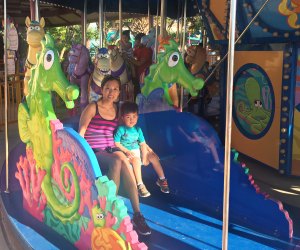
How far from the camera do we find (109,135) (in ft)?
10.8

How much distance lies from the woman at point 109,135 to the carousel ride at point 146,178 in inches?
6.0

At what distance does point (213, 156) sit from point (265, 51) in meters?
1.86

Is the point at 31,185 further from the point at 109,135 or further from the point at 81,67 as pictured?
the point at 81,67

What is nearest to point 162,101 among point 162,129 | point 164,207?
point 162,129

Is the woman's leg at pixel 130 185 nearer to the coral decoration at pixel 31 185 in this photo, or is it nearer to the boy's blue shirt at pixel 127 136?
the boy's blue shirt at pixel 127 136

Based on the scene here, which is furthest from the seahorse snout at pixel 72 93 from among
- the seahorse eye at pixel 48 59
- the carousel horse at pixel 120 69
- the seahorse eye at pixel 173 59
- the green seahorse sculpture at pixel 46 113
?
the carousel horse at pixel 120 69

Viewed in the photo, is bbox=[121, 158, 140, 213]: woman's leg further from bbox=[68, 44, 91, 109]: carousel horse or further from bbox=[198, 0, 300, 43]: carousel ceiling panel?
bbox=[68, 44, 91, 109]: carousel horse

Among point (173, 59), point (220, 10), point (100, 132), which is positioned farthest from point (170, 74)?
point (220, 10)

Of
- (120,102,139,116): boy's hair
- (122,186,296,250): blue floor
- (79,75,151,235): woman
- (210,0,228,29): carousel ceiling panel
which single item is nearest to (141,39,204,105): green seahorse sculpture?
(120,102,139,116): boy's hair

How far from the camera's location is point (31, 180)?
322cm

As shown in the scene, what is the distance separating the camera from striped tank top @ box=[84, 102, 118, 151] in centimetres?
318

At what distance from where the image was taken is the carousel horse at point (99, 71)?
4.88m

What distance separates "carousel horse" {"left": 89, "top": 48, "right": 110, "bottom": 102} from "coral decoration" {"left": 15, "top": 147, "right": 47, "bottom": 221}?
181cm

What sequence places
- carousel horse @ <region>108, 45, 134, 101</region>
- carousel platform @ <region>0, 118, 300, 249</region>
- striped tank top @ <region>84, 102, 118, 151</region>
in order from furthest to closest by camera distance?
carousel horse @ <region>108, 45, 134, 101</region> < striped tank top @ <region>84, 102, 118, 151</region> < carousel platform @ <region>0, 118, 300, 249</region>
